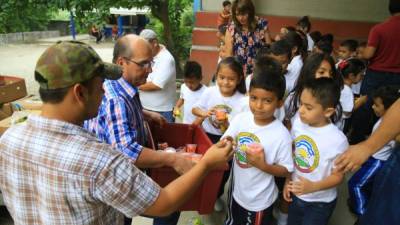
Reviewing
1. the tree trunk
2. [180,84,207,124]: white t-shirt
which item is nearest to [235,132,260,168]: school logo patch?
[180,84,207,124]: white t-shirt

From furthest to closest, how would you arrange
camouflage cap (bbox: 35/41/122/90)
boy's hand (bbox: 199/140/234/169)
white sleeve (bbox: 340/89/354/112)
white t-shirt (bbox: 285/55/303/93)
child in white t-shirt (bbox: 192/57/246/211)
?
white t-shirt (bbox: 285/55/303/93)
white sleeve (bbox: 340/89/354/112)
child in white t-shirt (bbox: 192/57/246/211)
boy's hand (bbox: 199/140/234/169)
camouflage cap (bbox: 35/41/122/90)

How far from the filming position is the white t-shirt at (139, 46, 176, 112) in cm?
377

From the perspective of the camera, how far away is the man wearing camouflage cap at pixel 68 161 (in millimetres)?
1207

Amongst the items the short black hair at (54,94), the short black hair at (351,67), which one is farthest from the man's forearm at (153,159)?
the short black hair at (351,67)

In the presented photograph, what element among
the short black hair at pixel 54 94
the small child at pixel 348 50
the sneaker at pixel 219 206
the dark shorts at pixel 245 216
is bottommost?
the sneaker at pixel 219 206

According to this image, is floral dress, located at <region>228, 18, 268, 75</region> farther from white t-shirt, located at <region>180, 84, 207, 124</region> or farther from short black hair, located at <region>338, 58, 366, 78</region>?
short black hair, located at <region>338, 58, 366, 78</region>

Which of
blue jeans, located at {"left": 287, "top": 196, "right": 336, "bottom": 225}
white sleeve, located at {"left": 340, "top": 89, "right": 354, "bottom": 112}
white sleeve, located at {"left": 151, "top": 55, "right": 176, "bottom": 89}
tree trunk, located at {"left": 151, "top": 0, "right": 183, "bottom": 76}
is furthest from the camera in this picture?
tree trunk, located at {"left": 151, "top": 0, "right": 183, "bottom": 76}

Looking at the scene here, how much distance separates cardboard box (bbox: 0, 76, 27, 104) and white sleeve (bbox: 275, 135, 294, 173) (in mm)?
3244

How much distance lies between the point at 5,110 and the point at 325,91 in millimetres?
3461

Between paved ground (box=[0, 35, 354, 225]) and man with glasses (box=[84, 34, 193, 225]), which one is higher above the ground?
man with glasses (box=[84, 34, 193, 225])

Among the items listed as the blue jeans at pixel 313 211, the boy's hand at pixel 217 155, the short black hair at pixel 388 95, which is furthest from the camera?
the short black hair at pixel 388 95

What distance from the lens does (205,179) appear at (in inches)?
79.5

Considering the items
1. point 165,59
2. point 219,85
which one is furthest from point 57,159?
point 165,59

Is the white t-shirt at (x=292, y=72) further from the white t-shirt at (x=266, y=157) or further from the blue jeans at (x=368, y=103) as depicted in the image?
the white t-shirt at (x=266, y=157)
